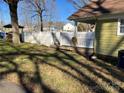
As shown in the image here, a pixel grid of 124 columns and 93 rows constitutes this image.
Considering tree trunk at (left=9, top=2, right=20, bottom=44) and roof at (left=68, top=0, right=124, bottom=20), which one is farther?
tree trunk at (left=9, top=2, right=20, bottom=44)

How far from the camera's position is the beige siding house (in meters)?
15.3

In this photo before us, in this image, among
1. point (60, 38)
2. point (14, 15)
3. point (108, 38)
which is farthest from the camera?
point (14, 15)

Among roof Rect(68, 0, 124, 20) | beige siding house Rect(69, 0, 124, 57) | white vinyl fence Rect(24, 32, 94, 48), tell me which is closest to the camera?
beige siding house Rect(69, 0, 124, 57)

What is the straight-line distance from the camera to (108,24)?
16328mm

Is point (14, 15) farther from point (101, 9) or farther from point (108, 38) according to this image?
point (108, 38)

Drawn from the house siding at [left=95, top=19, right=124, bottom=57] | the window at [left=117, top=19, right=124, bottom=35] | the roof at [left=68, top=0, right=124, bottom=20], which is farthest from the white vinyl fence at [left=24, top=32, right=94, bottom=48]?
the window at [left=117, top=19, right=124, bottom=35]

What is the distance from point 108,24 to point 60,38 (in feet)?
24.0

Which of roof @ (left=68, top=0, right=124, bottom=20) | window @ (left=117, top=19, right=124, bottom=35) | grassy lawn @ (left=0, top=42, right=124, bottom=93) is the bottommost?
grassy lawn @ (left=0, top=42, right=124, bottom=93)

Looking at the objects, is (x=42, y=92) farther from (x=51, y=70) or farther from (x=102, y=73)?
(x=102, y=73)

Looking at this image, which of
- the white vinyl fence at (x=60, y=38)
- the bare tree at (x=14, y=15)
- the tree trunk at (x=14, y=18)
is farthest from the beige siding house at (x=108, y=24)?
the tree trunk at (x=14, y=18)

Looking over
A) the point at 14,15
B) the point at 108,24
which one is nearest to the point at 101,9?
the point at 108,24

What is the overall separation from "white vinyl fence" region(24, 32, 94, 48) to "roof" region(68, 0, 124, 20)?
170 cm

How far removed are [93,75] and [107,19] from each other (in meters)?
6.83

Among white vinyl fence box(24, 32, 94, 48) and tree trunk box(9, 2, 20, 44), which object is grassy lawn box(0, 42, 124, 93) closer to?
white vinyl fence box(24, 32, 94, 48)
